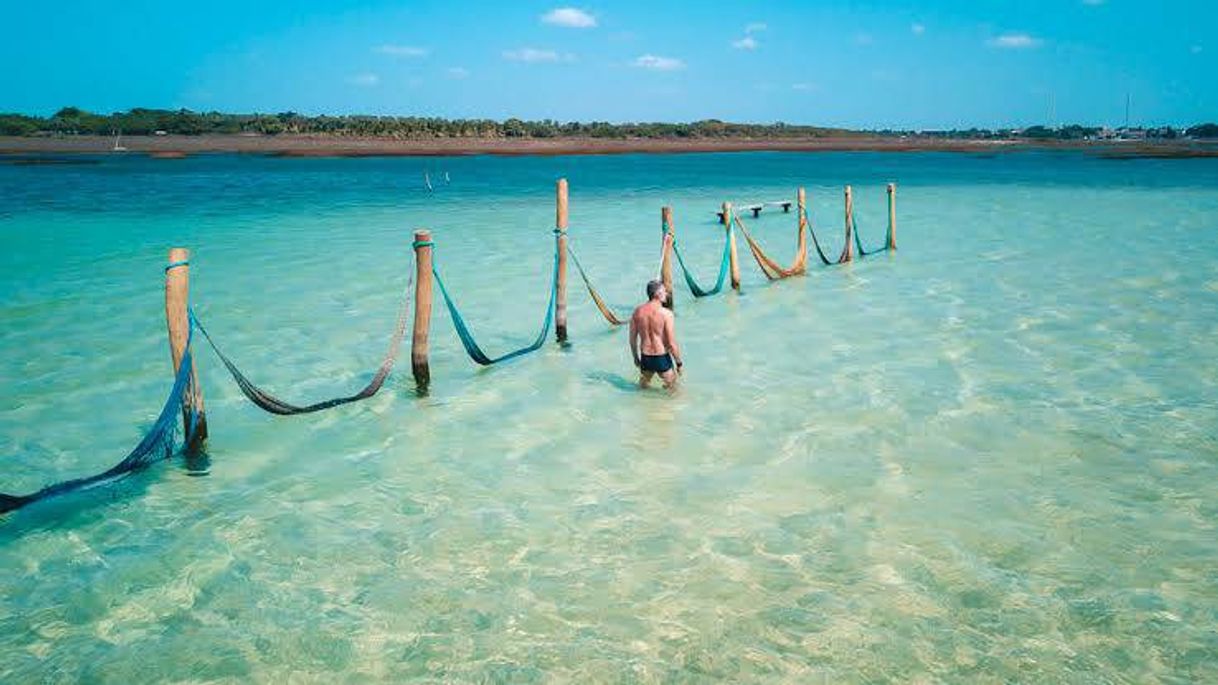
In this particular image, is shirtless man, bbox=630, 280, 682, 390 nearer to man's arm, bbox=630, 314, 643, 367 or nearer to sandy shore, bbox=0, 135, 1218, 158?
man's arm, bbox=630, 314, 643, 367

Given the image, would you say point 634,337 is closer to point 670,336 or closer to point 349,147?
point 670,336

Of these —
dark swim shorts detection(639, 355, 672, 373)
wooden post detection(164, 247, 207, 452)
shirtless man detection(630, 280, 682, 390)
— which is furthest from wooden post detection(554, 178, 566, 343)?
wooden post detection(164, 247, 207, 452)

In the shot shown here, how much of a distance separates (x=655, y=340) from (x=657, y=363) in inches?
12.6

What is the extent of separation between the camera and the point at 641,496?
24.3ft

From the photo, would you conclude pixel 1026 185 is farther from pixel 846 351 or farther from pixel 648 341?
pixel 648 341

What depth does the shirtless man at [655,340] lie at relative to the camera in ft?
31.3

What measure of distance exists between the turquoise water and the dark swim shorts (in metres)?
0.42

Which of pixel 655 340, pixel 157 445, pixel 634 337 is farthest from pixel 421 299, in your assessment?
pixel 157 445

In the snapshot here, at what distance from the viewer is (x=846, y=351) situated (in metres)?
12.2

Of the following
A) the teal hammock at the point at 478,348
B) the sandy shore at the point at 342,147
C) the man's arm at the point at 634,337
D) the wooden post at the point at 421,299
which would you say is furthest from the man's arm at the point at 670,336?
the sandy shore at the point at 342,147

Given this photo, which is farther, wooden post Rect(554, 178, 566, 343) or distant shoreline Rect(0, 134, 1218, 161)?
distant shoreline Rect(0, 134, 1218, 161)

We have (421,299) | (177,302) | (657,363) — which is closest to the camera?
(177,302)

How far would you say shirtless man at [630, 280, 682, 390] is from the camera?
31.3 feet

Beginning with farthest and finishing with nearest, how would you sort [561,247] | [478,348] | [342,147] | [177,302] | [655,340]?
[342,147]
[561,247]
[478,348]
[655,340]
[177,302]
